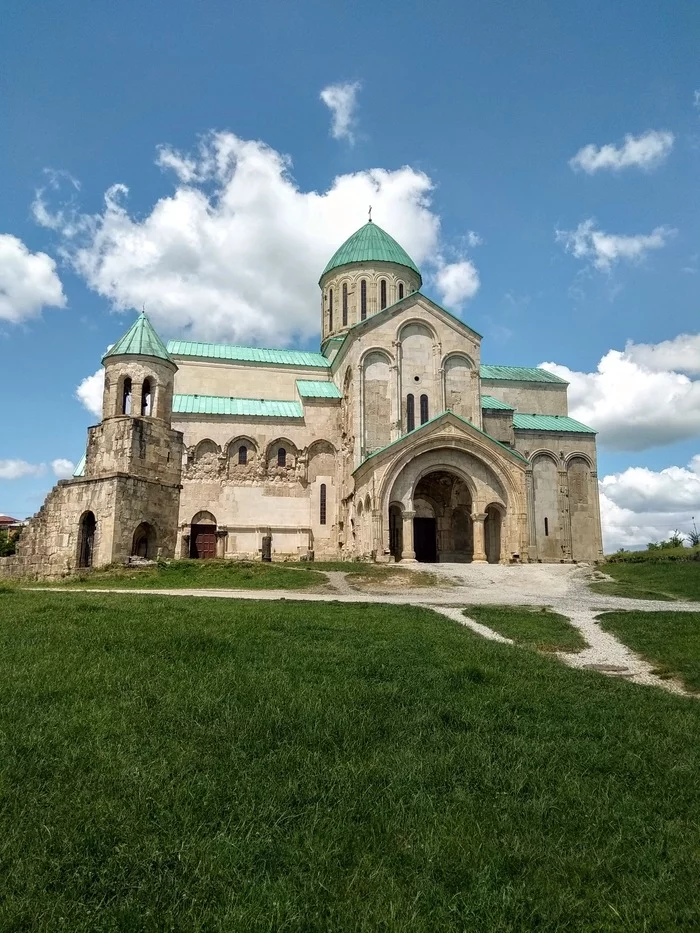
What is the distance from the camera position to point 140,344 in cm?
2186

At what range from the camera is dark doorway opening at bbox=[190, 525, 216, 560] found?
28.3 metres

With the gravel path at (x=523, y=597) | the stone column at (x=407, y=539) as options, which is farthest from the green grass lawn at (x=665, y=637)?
the stone column at (x=407, y=539)

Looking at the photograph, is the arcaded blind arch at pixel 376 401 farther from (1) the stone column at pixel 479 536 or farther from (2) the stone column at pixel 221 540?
(2) the stone column at pixel 221 540

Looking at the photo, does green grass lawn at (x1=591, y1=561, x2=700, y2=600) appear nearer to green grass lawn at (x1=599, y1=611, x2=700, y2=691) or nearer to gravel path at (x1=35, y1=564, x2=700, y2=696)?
gravel path at (x1=35, y1=564, x2=700, y2=696)

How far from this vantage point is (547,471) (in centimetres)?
3275

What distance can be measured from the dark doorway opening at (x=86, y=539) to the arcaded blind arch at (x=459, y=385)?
1610 cm

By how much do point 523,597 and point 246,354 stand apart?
74.6ft

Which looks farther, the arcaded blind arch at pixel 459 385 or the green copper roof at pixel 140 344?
the arcaded blind arch at pixel 459 385

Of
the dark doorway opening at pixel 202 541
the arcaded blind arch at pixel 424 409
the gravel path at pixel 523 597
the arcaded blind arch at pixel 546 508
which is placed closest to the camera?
the gravel path at pixel 523 597

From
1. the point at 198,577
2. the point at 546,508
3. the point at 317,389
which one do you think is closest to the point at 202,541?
the point at 317,389

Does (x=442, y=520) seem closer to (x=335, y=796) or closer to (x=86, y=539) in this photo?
(x=86, y=539)

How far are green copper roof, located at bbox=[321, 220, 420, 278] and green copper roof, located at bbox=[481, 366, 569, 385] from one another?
6836mm

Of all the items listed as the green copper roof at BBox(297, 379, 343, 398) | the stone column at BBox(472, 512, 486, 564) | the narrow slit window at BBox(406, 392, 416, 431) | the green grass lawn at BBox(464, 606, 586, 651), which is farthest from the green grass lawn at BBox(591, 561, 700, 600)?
the green copper roof at BBox(297, 379, 343, 398)

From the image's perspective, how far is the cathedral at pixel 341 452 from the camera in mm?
20609
